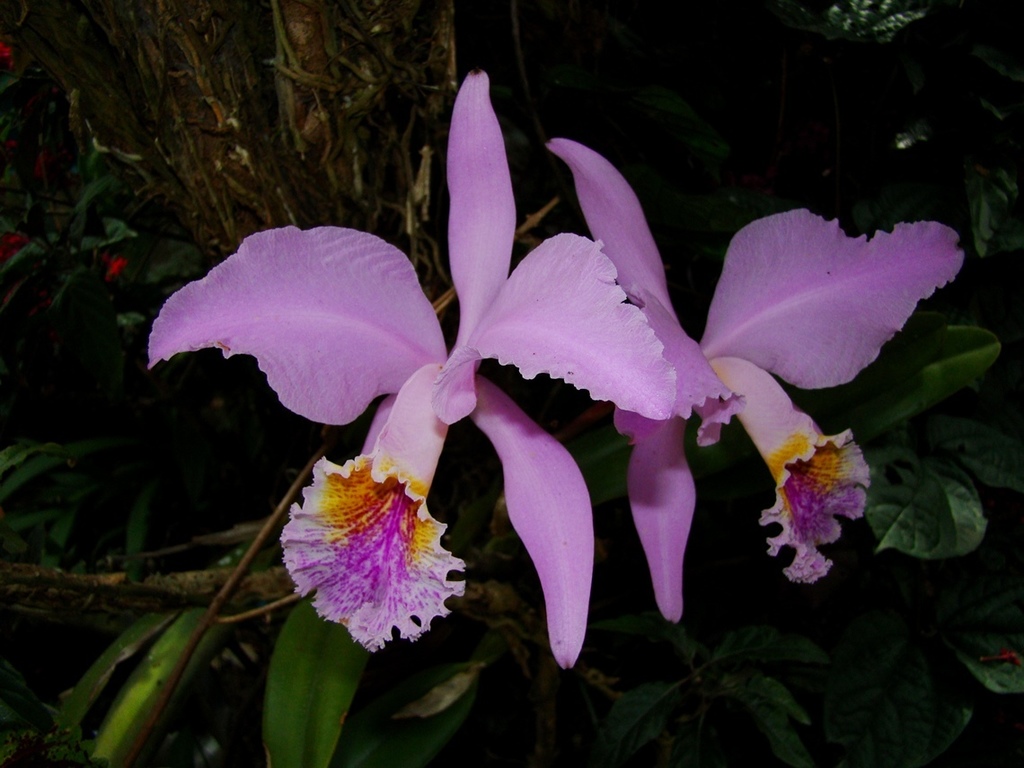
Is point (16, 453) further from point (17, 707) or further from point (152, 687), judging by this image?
point (152, 687)

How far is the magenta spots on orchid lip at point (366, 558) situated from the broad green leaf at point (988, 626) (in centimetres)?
98

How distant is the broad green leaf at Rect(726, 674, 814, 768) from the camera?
114 cm

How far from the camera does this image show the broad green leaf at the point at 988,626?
1223 millimetres

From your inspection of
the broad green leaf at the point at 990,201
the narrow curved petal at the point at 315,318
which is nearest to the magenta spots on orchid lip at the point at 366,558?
the narrow curved petal at the point at 315,318

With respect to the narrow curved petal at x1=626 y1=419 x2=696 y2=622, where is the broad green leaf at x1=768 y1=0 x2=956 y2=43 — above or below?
above

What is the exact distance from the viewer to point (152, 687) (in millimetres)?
1186

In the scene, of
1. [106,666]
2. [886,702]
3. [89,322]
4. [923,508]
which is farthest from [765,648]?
[89,322]

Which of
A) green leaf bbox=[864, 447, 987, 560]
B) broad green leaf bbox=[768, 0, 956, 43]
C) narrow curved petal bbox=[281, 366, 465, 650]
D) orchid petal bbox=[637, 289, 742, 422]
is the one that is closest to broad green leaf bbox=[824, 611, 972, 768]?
green leaf bbox=[864, 447, 987, 560]

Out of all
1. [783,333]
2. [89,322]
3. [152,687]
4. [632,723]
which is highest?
[783,333]

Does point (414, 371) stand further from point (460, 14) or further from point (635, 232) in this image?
point (460, 14)

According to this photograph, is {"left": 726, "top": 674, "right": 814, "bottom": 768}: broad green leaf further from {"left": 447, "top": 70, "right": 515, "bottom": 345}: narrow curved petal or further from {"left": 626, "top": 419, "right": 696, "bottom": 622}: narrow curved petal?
{"left": 447, "top": 70, "right": 515, "bottom": 345}: narrow curved petal

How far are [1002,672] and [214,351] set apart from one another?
1923mm

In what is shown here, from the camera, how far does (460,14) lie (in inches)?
57.7

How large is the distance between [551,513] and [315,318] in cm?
40
